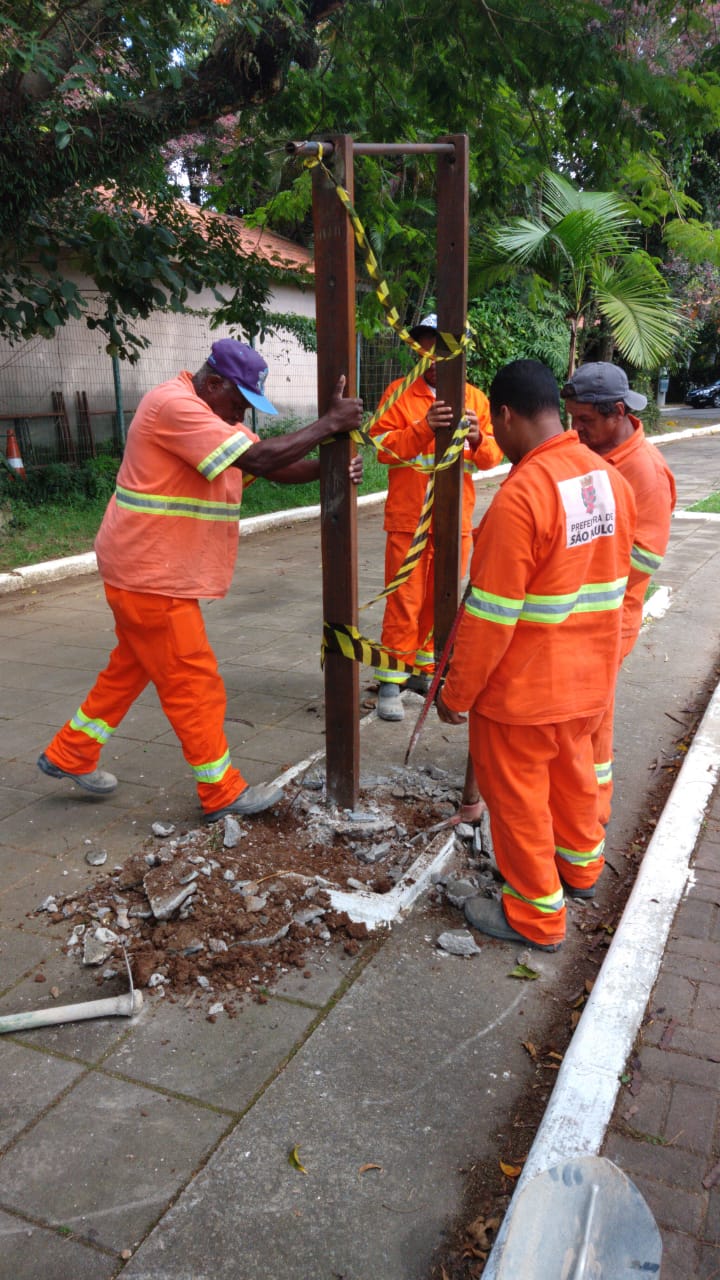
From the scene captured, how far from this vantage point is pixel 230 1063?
257 cm

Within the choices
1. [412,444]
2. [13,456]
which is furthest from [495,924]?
[13,456]

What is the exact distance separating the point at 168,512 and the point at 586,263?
3.88 metres

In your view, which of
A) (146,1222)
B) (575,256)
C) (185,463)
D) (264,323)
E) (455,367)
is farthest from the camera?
(264,323)

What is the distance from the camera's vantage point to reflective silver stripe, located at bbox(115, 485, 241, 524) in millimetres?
3561

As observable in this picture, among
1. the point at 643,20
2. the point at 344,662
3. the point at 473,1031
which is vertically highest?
the point at 643,20

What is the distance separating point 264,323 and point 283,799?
7.23 meters

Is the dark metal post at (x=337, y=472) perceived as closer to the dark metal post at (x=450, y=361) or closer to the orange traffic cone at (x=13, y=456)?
the dark metal post at (x=450, y=361)

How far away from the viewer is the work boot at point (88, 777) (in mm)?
4055

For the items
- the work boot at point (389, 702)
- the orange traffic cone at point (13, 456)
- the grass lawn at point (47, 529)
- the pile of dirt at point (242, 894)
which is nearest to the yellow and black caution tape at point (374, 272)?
the pile of dirt at point (242, 894)

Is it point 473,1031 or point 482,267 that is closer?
point 473,1031

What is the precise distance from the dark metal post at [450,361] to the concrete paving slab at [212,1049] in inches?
72.8

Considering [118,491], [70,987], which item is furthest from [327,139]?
[70,987]

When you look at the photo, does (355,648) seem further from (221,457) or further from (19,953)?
(19,953)

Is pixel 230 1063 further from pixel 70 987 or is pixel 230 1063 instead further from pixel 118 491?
pixel 118 491
